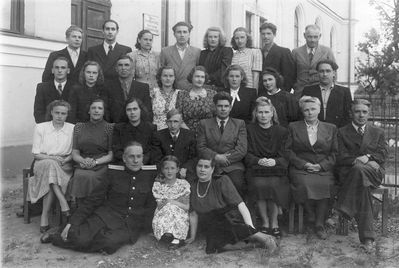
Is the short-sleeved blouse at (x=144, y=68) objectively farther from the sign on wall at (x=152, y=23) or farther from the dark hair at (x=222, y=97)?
the sign on wall at (x=152, y=23)

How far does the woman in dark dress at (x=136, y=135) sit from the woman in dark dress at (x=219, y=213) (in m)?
0.59

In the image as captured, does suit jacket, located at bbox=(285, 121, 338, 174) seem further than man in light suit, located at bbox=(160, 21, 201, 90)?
No

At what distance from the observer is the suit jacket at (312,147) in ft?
16.5

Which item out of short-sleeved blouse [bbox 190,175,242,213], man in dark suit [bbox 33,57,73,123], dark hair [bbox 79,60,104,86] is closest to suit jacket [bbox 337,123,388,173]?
short-sleeved blouse [bbox 190,175,242,213]

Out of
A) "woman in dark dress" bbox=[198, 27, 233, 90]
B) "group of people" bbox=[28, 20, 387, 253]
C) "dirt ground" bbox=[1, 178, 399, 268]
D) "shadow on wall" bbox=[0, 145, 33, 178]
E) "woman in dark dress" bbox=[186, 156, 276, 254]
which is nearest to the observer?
"dirt ground" bbox=[1, 178, 399, 268]

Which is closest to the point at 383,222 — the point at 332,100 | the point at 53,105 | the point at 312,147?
the point at 312,147

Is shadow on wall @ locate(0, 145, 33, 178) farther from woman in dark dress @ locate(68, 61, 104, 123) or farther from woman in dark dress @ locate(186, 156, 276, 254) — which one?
woman in dark dress @ locate(186, 156, 276, 254)

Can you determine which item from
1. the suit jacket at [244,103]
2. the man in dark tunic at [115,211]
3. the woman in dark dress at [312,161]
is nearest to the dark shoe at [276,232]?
the woman in dark dress at [312,161]

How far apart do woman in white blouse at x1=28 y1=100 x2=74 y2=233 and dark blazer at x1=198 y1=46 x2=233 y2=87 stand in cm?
190

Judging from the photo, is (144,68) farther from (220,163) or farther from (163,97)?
(220,163)

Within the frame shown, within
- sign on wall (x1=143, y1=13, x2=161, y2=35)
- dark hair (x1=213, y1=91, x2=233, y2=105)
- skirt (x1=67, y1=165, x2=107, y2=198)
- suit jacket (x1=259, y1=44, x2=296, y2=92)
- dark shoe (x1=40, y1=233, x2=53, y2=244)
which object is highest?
sign on wall (x1=143, y1=13, x2=161, y2=35)

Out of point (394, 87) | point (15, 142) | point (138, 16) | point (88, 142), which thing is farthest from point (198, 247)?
point (394, 87)

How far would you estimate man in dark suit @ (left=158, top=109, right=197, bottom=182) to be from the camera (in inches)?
205

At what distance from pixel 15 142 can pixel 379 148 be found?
17.0 ft
